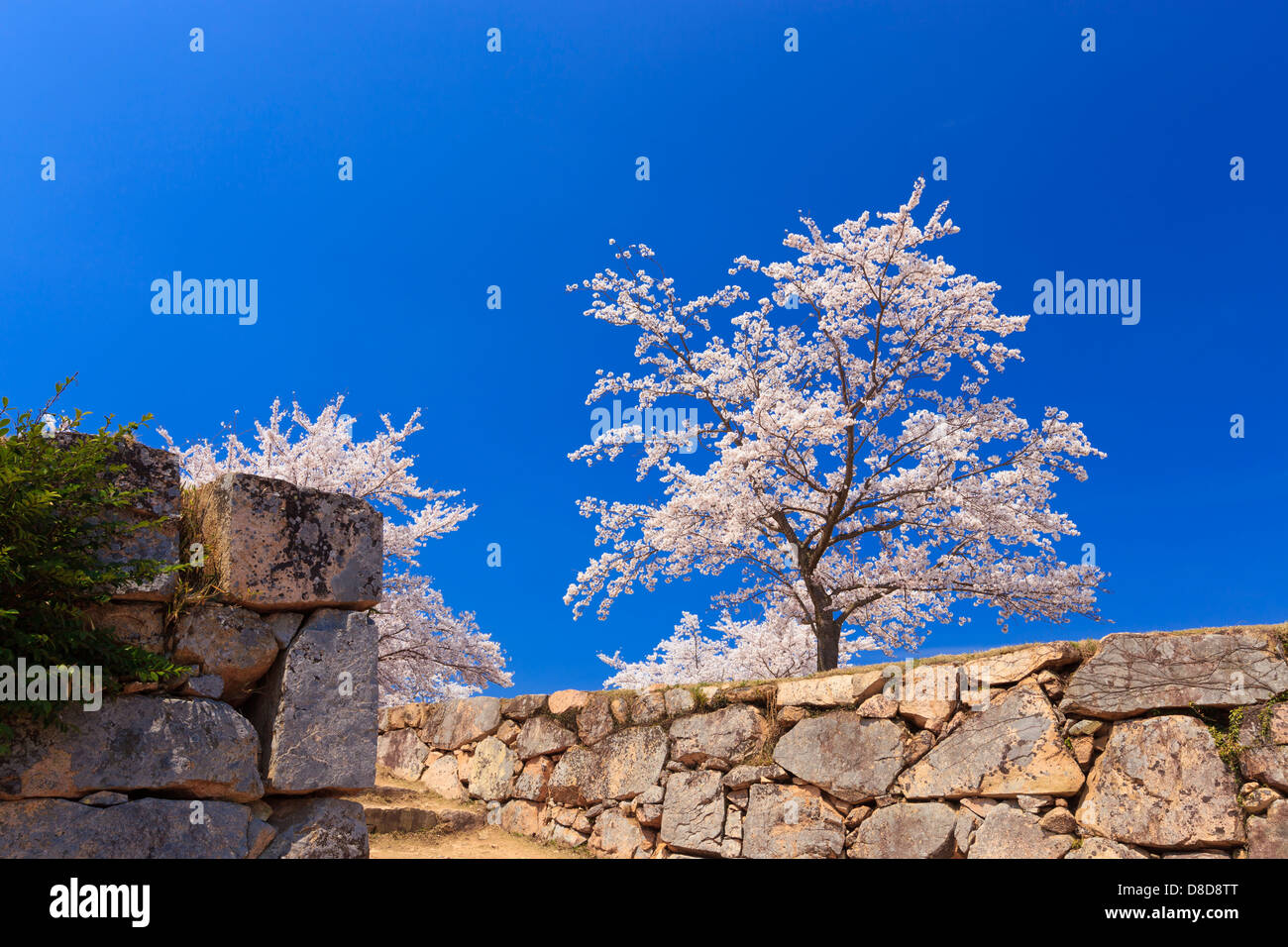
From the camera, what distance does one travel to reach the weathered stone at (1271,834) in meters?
4.54

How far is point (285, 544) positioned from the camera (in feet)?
12.0

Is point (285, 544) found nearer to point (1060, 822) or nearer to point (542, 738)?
point (1060, 822)

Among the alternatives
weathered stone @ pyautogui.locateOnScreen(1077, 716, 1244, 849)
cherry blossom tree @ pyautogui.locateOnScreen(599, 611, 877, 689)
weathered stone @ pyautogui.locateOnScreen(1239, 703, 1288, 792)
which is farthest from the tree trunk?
weathered stone @ pyautogui.locateOnScreen(1239, 703, 1288, 792)

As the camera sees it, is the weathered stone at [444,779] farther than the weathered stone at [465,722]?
Yes

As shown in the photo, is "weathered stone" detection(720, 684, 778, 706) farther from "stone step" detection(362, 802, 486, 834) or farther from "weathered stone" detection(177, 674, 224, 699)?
"weathered stone" detection(177, 674, 224, 699)

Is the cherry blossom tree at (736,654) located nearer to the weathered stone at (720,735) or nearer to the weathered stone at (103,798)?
the weathered stone at (720,735)

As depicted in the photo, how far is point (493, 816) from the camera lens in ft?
26.9

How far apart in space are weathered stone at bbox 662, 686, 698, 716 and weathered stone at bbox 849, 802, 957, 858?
1694mm

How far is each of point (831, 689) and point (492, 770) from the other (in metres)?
3.74

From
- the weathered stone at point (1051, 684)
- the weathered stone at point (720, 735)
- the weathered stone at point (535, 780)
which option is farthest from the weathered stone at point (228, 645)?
the weathered stone at point (535, 780)

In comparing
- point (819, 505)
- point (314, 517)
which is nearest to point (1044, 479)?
point (819, 505)

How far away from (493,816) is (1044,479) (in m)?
8.29

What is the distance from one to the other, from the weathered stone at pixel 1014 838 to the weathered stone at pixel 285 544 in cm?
400
